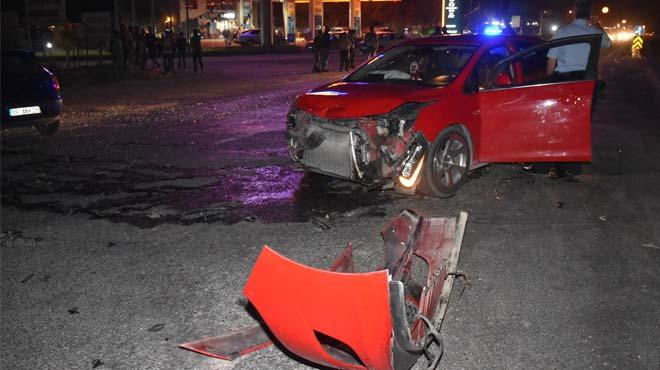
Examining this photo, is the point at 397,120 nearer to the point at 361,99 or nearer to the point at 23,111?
the point at 361,99

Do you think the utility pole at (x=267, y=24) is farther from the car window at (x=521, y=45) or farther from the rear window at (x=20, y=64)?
the car window at (x=521, y=45)

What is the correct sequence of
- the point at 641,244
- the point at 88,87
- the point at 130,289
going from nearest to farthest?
the point at 130,289, the point at 641,244, the point at 88,87

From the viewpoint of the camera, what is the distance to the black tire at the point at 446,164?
622 cm

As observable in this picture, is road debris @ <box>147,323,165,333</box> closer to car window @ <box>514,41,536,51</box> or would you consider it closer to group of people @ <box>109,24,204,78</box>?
car window @ <box>514,41,536,51</box>

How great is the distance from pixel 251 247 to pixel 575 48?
497cm

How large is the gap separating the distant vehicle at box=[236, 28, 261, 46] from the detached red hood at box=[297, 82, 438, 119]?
47279mm

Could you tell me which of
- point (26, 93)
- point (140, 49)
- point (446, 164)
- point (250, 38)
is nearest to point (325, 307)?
point (446, 164)

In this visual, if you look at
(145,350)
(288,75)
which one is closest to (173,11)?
(288,75)

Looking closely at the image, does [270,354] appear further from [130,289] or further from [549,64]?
[549,64]

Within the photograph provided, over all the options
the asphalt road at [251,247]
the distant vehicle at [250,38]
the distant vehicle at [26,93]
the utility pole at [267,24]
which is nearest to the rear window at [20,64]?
the distant vehicle at [26,93]

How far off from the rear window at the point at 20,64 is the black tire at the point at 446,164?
310 inches

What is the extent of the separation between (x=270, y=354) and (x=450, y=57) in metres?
Result: 4.77

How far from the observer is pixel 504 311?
3.90 meters

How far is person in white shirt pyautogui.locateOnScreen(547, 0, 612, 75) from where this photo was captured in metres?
7.29
